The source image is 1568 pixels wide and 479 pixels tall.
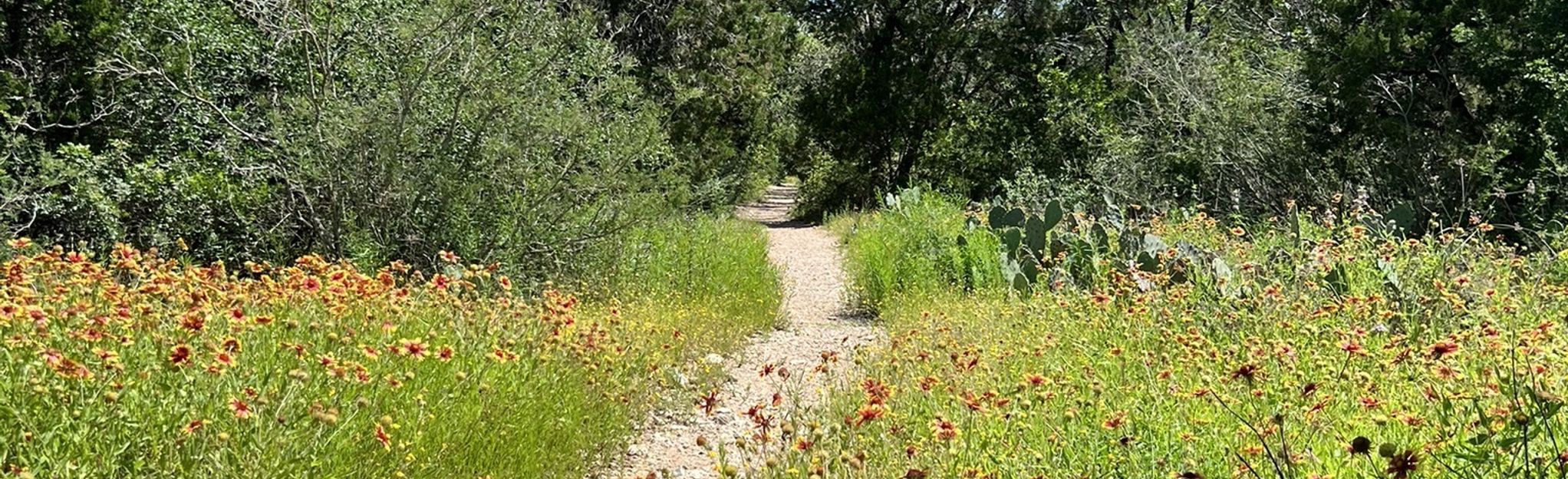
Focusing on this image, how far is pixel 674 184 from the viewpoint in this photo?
326 inches

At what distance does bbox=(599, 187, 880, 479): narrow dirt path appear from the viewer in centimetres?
346

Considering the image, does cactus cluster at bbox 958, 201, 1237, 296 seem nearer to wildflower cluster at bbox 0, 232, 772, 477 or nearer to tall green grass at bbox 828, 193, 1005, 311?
tall green grass at bbox 828, 193, 1005, 311

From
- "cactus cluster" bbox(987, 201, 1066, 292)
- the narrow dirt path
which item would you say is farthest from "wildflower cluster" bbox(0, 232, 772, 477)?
"cactus cluster" bbox(987, 201, 1066, 292)

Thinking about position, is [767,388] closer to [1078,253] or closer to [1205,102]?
[1078,253]

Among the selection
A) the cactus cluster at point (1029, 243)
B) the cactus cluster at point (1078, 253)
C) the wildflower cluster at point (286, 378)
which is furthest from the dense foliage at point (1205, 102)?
the wildflower cluster at point (286, 378)

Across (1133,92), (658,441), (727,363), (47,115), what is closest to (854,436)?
(658,441)

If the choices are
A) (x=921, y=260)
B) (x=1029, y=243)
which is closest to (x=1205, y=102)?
(x=921, y=260)

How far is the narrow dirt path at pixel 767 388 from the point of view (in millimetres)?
3463

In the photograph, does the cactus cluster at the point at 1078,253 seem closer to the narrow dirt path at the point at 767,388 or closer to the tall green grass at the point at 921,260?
the tall green grass at the point at 921,260

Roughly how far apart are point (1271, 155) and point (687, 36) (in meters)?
8.93

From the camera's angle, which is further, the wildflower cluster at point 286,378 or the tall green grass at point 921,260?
the tall green grass at point 921,260

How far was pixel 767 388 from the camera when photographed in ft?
18.4

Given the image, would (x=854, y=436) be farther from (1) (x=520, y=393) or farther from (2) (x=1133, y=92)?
(2) (x=1133, y=92)

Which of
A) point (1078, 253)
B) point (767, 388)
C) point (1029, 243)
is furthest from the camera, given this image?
point (1029, 243)
